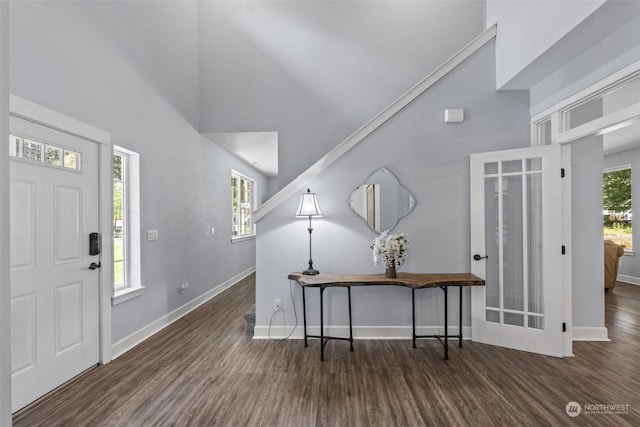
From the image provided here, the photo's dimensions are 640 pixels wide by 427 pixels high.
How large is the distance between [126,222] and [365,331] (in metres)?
2.79

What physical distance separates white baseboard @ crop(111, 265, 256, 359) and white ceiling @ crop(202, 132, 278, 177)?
2.46 m

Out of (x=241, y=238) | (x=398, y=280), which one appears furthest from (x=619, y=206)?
(x=241, y=238)

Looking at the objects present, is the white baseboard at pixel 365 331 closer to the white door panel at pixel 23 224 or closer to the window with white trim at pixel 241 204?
the white door panel at pixel 23 224

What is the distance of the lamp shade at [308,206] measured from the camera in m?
3.29

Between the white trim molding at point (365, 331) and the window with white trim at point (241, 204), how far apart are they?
10.9 ft

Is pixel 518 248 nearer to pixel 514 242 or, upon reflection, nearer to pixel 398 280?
pixel 514 242

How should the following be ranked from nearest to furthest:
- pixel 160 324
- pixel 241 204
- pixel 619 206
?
pixel 160 324 < pixel 619 206 < pixel 241 204

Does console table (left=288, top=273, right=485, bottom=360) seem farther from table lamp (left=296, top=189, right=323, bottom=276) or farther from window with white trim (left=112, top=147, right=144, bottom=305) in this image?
window with white trim (left=112, top=147, right=144, bottom=305)

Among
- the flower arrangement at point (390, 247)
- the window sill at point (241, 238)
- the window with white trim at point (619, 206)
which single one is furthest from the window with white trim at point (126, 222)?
the window with white trim at point (619, 206)

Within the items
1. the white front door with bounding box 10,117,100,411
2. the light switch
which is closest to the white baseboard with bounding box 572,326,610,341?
the light switch

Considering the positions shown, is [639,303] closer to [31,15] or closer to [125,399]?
[125,399]

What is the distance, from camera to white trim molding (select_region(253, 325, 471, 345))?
3.46 m

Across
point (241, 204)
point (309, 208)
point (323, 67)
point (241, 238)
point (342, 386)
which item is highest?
point (323, 67)

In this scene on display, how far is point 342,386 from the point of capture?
2.50m
